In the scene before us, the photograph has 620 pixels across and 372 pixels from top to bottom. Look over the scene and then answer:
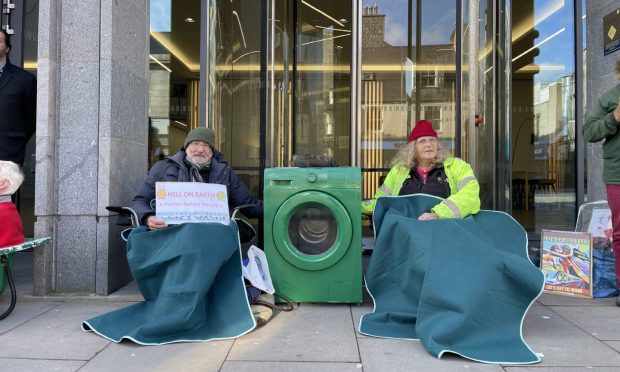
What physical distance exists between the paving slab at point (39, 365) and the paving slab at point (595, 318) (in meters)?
2.91

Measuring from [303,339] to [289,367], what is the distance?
0.42 m

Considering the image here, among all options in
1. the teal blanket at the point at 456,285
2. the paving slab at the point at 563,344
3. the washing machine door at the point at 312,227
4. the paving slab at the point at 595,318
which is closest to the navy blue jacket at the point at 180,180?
the washing machine door at the point at 312,227

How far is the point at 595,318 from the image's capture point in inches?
125

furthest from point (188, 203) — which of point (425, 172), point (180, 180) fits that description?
point (425, 172)

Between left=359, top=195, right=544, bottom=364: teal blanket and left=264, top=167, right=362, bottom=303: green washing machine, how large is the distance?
0.95ft

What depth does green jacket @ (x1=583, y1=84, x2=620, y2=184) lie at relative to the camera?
3.40 m

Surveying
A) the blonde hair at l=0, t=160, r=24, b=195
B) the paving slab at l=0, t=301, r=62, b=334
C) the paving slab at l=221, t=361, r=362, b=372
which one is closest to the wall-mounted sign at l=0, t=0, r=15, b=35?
the blonde hair at l=0, t=160, r=24, b=195

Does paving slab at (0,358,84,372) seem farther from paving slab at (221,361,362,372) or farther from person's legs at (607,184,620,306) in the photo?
person's legs at (607,184,620,306)

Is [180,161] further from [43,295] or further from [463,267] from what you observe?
[463,267]

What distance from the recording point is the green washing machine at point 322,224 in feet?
10.9

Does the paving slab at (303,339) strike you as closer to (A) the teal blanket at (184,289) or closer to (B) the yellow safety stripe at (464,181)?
(A) the teal blanket at (184,289)

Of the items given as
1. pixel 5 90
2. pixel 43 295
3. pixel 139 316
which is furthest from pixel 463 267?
pixel 5 90

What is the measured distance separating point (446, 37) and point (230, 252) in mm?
7165

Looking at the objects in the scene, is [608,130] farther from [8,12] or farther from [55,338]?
[8,12]
